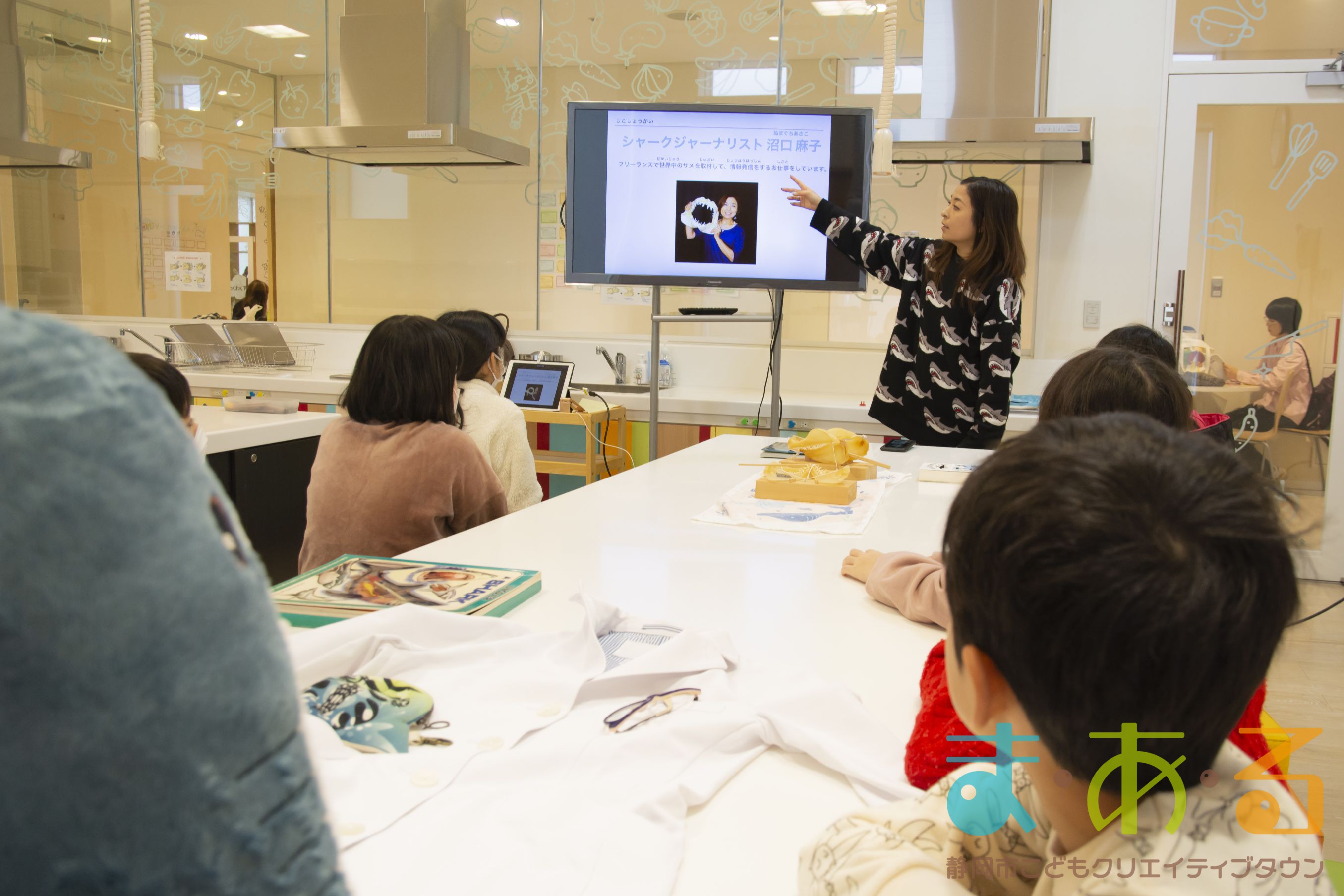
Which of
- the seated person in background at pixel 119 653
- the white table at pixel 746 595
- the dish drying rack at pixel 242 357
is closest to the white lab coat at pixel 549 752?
the white table at pixel 746 595

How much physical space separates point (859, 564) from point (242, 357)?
4.13 meters

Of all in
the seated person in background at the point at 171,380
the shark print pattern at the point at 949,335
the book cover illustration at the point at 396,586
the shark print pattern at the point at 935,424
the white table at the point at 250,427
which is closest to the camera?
the book cover illustration at the point at 396,586

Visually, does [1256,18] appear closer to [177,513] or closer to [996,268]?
[996,268]

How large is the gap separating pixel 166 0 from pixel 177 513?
238 inches

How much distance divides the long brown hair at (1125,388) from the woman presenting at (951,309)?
5.47 feet

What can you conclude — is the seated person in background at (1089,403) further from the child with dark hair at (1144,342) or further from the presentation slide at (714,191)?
the presentation slide at (714,191)

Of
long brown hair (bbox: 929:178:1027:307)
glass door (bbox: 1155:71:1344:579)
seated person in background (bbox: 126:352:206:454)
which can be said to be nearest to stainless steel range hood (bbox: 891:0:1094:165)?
glass door (bbox: 1155:71:1344:579)

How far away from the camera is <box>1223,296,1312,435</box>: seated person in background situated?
13.1 ft

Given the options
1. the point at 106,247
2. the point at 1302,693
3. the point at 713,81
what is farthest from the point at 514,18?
the point at 1302,693

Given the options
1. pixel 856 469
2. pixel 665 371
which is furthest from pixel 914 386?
pixel 665 371

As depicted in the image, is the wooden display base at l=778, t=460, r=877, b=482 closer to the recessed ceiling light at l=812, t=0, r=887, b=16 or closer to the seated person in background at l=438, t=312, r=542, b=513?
the seated person in background at l=438, t=312, r=542, b=513

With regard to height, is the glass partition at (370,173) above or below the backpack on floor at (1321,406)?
above

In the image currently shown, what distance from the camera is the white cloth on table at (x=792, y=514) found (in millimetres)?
1836

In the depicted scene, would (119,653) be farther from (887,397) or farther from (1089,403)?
(887,397)
